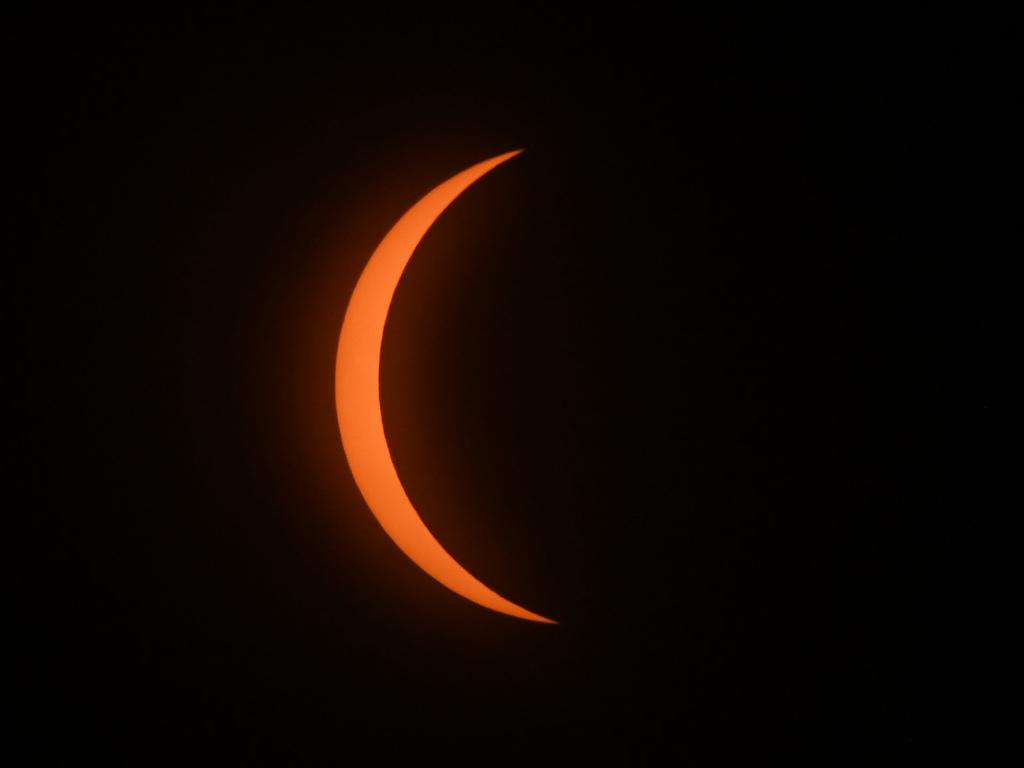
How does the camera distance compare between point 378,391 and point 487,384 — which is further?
point 487,384

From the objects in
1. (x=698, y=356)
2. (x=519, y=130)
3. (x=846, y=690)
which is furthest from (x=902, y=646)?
(x=519, y=130)

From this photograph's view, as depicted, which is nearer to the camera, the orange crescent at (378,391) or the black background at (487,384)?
the orange crescent at (378,391)

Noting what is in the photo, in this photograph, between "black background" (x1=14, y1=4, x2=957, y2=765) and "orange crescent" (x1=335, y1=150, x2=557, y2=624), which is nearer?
"orange crescent" (x1=335, y1=150, x2=557, y2=624)

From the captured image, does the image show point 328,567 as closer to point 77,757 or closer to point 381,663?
point 381,663
